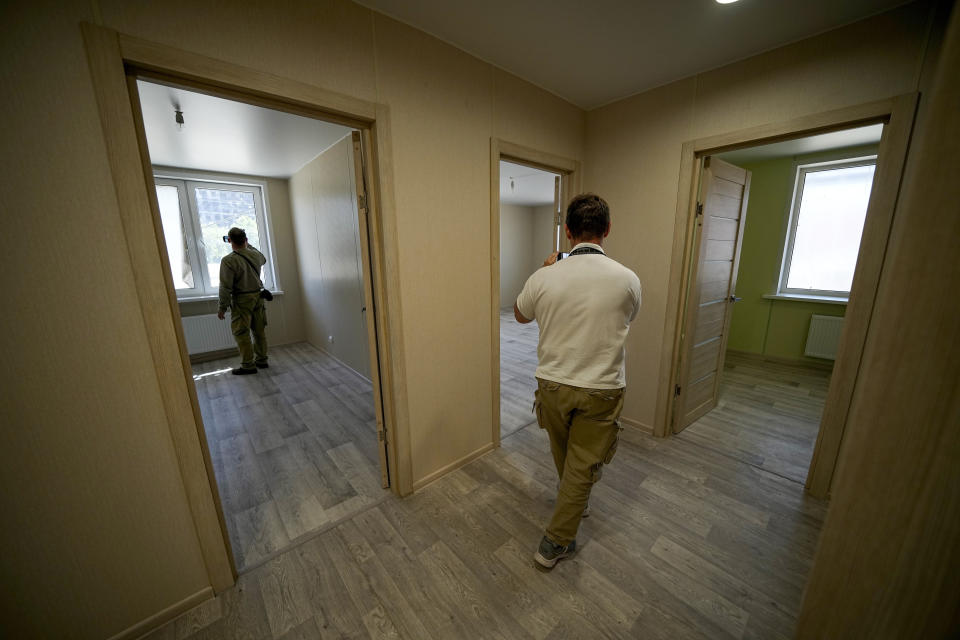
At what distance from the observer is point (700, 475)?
2305mm

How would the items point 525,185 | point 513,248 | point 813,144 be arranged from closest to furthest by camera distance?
point 813,144, point 525,185, point 513,248

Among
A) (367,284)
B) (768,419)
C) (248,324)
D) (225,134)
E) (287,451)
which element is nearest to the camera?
(367,284)

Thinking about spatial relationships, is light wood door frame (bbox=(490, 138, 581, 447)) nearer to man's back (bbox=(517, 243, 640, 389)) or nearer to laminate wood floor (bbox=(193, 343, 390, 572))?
man's back (bbox=(517, 243, 640, 389))

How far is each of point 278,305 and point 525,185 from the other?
4462mm

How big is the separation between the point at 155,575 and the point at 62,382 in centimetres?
87

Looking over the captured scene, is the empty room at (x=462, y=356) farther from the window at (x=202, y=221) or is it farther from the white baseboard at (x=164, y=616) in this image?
the window at (x=202, y=221)

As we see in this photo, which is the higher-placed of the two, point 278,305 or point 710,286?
point 710,286

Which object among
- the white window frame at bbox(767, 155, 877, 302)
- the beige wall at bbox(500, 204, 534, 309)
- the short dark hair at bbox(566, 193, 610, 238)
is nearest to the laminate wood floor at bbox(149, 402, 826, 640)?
the short dark hair at bbox(566, 193, 610, 238)

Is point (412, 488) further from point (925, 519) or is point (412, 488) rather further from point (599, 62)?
Answer: point (599, 62)

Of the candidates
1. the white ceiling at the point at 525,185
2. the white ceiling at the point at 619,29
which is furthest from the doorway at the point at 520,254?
the white ceiling at the point at 619,29

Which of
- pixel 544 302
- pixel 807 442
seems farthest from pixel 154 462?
pixel 807 442

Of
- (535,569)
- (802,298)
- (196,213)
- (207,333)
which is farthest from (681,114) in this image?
(207,333)

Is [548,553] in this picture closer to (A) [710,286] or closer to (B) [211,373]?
(A) [710,286]

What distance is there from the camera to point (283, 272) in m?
5.31
